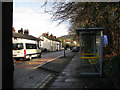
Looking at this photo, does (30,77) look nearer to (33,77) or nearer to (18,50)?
(33,77)

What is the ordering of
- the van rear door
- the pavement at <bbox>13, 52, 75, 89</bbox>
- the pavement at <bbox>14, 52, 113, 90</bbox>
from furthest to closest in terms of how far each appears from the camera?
the van rear door
the pavement at <bbox>13, 52, 75, 89</bbox>
the pavement at <bbox>14, 52, 113, 90</bbox>

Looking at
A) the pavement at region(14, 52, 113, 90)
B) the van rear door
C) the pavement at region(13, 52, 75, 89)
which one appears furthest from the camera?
the van rear door

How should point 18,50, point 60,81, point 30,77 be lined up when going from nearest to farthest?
1. point 60,81
2. point 30,77
3. point 18,50

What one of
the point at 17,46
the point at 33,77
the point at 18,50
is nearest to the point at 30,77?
the point at 33,77

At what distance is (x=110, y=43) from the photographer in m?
9.67

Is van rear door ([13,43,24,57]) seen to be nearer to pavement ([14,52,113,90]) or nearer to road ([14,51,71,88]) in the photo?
road ([14,51,71,88])

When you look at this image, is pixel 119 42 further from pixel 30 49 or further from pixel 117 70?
pixel 30 49

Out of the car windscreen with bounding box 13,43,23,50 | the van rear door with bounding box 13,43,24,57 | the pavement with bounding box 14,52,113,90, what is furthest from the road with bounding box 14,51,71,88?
the car windscreen with bounding box 13,43,23,50

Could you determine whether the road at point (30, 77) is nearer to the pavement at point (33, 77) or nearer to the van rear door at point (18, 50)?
the pavement at point (33, 77)

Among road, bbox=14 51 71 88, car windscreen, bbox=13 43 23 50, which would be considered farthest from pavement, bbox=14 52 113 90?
car windscreen, bbox=13 43 23 50

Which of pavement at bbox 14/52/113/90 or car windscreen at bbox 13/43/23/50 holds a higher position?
car windscreen at bbox 13/43/23/50

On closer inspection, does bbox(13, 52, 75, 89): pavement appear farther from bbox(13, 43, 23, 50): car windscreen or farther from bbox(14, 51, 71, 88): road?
bbox(13, 43, 23, 50): car windscreen

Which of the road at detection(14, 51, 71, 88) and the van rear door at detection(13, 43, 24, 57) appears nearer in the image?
the road at detection(14, 51, 71, 88)

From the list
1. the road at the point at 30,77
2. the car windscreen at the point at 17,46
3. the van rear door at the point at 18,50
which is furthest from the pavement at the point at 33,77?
the car windscreen at the point at 17,46
